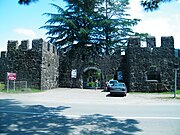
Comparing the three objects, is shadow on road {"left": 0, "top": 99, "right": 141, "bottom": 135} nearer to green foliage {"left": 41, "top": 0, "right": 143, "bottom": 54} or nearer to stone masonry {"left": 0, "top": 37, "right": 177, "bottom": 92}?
stone masonry {"left": 0, "top": 37, "right": 177, "bottom": 92}

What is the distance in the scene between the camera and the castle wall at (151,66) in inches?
846

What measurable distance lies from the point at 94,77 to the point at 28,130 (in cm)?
2084

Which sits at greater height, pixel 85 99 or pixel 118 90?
pixel 118 90

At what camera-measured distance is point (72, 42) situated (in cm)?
3328

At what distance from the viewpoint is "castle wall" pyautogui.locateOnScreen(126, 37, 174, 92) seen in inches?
846

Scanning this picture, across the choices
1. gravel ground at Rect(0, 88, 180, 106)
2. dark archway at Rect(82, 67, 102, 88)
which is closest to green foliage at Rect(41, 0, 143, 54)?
dark archway at Rect(82, 67, 102, 88)

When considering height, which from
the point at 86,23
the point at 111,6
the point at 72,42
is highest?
the point at 111,6

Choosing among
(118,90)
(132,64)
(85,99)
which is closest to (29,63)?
(85,99)

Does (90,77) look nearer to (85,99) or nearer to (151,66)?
(151,66)

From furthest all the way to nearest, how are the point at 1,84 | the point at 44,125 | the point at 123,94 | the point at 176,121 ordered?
the point at 1,84 → the point at 123,94 → the point at 176,121 → the point at 44,125

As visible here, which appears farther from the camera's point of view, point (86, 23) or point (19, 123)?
point (86, 23)

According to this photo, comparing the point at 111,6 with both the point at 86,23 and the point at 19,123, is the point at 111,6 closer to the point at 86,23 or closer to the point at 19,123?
the point at 86,23

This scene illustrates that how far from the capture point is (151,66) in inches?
855

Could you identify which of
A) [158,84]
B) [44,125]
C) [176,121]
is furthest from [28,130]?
[158,84]
